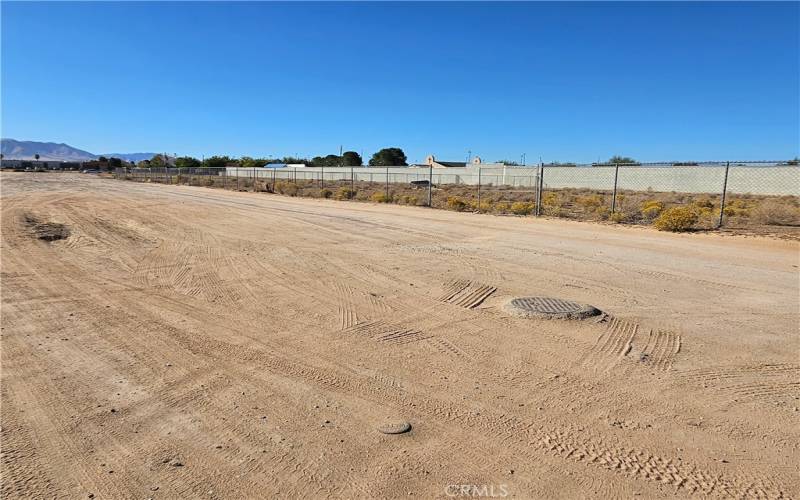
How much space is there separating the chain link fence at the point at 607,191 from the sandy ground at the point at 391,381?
9.85 meters

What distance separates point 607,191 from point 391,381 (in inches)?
1984

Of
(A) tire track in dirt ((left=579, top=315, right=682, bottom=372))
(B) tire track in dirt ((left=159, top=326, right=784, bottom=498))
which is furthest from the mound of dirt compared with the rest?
(A) tire track in dirt ((left=579, top=315, right=682, bottom=372))

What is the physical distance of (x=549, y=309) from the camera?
6.47m

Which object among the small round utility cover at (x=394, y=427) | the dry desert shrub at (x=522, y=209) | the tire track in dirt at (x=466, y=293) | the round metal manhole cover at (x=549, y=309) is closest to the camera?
the small round utility cover at (x=394, y=427)

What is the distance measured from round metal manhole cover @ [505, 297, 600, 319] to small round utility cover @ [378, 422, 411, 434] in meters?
2.98

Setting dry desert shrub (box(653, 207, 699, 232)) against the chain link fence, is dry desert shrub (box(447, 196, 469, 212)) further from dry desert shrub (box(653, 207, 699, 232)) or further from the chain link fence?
dry desert shrub (box(653, 207, 699, 232))

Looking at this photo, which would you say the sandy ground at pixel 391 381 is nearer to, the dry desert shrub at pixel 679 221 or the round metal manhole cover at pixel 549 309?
the round metal manhole cover at pixel 549 309

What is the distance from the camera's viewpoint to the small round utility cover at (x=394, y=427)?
3.62 m

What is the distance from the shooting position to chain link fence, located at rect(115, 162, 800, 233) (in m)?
18.0

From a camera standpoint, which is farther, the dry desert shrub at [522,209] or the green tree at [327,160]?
the green tree at [327,160]

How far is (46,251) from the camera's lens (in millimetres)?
10508

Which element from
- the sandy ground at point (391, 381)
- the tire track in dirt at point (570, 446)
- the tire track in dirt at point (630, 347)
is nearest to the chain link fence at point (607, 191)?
the sandy ground at point (391, 381)

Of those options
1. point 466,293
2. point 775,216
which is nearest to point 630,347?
point 466,293

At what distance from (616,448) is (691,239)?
39.6 feet
